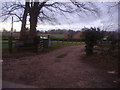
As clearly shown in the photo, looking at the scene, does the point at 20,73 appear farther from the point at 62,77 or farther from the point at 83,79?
the point at 83,79

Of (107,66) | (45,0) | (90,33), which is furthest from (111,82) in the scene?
(45,0)

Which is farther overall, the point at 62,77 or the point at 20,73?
the point at 20,73

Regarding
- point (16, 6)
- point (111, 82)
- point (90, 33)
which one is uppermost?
point (16, 6)

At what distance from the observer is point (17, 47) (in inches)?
681

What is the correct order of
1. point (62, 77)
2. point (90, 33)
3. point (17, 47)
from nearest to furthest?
1. point (62, 77)
2. point (90, 33)
3. point (17, 47)

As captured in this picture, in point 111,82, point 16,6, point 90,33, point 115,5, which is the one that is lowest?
point 111,82

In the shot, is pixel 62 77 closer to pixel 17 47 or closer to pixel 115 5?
pixel 115 5

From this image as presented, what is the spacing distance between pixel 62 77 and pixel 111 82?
185 centimetres

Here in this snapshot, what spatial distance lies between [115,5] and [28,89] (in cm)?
837

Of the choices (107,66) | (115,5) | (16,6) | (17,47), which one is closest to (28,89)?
(107,66)

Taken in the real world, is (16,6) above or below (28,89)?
above

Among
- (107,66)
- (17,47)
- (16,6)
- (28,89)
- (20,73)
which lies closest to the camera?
(28,89)

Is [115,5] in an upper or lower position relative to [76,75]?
upper

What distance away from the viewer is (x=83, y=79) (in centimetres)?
701
